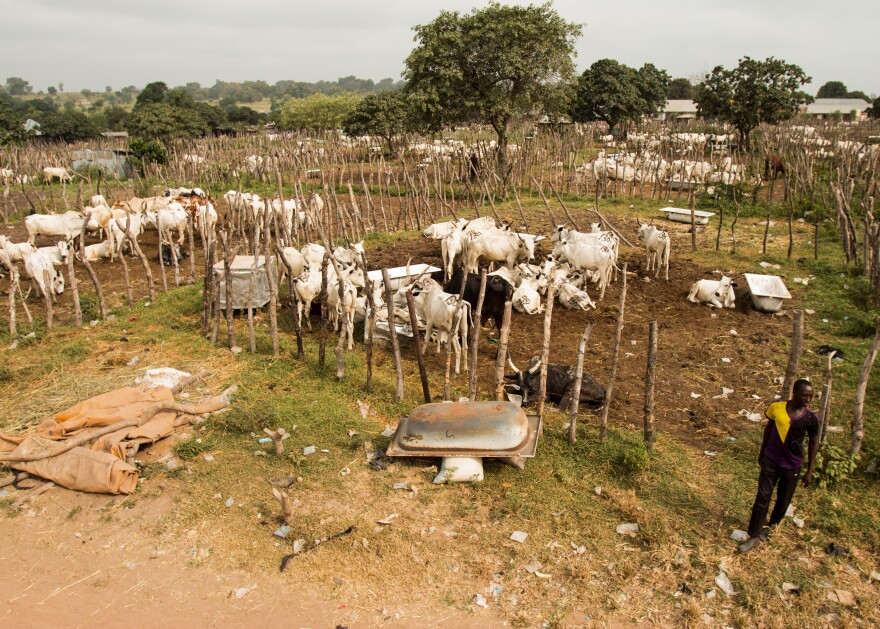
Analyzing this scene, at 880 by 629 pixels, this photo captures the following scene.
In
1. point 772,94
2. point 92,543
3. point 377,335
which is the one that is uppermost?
point 772,94

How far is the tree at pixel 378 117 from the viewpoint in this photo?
28234 mm

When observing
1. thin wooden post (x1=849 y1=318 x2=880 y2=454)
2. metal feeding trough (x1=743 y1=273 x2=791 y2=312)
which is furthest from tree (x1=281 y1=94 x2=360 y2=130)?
thin wooden post (x1=849 y1=318 x2=880 y2=454)

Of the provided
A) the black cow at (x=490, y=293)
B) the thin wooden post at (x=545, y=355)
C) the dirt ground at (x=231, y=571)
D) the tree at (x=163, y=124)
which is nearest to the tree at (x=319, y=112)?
the tree at (x=163, y=124)

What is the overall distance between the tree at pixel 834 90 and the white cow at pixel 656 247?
74.5 m

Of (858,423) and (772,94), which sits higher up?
(772,94)

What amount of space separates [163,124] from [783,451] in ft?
103

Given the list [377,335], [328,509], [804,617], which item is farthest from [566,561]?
[377,335]

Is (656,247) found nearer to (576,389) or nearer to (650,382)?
(650,382)

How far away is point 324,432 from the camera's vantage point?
7035 millimetres

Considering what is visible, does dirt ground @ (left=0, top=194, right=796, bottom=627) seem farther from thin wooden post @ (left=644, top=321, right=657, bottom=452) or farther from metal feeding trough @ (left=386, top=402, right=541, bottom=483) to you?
metal feeding trough @ (left=386, top=402, right=541, bottom=483)

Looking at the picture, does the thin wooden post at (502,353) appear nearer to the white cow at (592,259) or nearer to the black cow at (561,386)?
the black cow at (561,386)

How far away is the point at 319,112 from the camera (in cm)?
4075

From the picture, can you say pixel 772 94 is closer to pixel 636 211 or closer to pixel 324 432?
pixel 636 211

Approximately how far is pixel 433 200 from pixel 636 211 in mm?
5966
